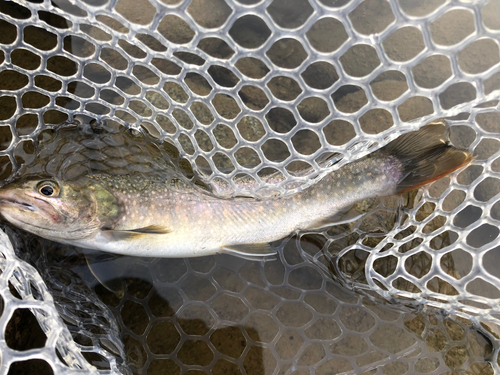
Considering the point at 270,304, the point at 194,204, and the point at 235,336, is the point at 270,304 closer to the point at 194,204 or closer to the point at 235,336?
the point at 235,336

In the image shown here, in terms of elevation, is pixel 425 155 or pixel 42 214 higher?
pixel 425 155

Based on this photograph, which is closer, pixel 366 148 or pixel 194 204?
pixel 366 148

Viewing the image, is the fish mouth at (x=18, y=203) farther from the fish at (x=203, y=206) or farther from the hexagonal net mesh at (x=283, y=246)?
the hexagonal net mesh at (x=283, y=246)

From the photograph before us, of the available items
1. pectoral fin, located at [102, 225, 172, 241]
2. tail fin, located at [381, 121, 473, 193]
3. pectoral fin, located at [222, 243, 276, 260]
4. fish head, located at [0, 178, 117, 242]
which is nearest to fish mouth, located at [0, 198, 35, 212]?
fish head, located at [0, 178, 117, 242]

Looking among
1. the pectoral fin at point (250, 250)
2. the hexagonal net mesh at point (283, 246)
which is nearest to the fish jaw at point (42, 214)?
the hexagonal net mesh at point (283, 246)

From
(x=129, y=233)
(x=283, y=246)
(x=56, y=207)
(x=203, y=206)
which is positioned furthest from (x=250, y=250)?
(x=56, y=207)

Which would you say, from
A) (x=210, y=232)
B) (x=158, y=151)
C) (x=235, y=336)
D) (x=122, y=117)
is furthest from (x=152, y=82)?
(x=235, y=336)

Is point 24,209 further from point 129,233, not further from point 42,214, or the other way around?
point 129,233
